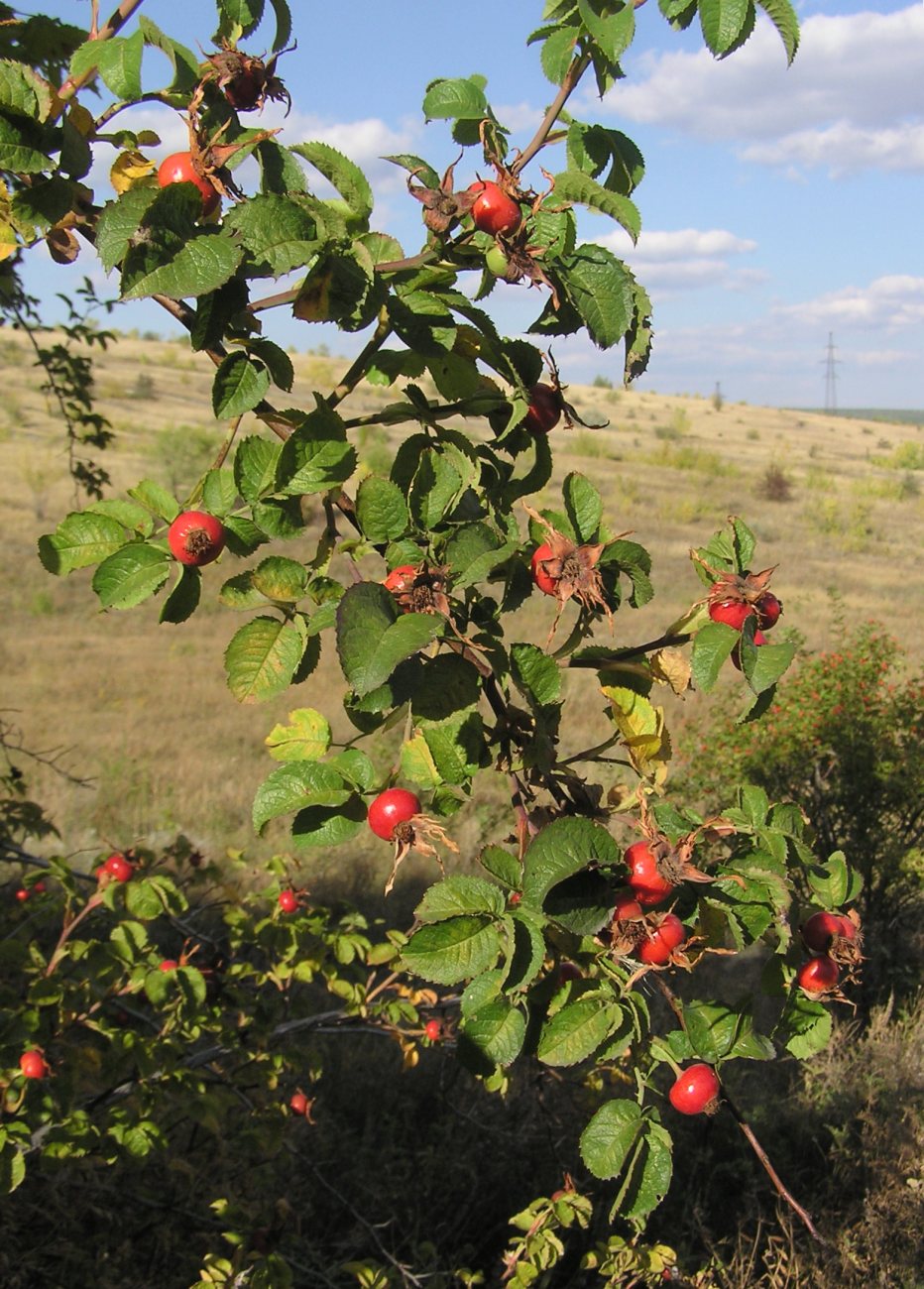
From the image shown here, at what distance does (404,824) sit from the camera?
81 cm

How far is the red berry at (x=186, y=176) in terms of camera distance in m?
0.74

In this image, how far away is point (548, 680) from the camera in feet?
2.76

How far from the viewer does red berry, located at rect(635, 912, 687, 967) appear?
2.59 ft

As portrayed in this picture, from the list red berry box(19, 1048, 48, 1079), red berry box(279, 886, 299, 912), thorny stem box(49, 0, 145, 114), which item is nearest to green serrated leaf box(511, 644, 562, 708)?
thorny stem box(49, 0, 145, 114)

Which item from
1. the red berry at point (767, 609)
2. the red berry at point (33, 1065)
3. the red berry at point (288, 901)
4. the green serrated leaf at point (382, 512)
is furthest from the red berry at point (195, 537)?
the red berry at point (288, 901)

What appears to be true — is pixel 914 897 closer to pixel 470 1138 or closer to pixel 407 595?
pixel 470 1138

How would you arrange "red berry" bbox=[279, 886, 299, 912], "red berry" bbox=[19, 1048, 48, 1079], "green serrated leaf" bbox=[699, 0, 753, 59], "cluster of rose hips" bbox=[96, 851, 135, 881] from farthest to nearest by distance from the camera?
"red berry" bbox=[279, 886, 299, 912]
"cluster of rose hips" bbox=[96, 851, 135, 881]
"red berry" bbox=[19, 1048, 48, 1079]
"green serrated leaf" bbox=[699, 0, 753, 59]

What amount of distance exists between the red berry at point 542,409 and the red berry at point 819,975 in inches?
21.3

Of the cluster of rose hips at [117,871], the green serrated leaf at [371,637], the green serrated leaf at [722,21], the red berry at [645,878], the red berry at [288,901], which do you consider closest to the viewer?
the green serrated leaf at [371,637]

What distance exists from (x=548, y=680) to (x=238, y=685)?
25cm

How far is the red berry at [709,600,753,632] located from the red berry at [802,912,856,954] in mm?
305

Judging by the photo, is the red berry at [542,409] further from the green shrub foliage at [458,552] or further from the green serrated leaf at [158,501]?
the green serrated leaf at [158,501]

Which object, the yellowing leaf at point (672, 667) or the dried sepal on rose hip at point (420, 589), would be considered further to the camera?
the yellowing leaf at point (672, 667)

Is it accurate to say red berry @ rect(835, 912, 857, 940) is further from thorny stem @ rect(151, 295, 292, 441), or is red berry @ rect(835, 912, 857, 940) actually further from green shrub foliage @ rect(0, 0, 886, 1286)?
thorny stem @ rect(151, 295, 292, 441)
